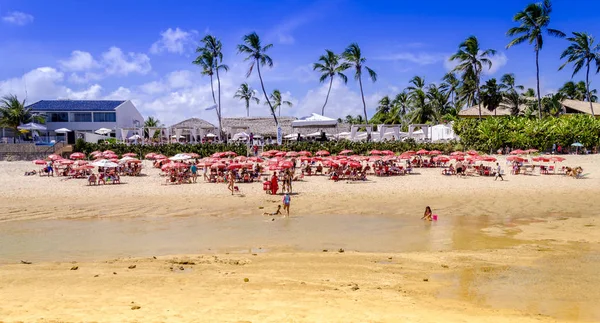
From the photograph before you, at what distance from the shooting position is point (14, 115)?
159 feet

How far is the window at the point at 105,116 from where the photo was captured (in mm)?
54719

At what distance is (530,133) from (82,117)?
1845 inches

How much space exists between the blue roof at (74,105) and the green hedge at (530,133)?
40150 millimetres

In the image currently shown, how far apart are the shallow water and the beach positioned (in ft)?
0.23

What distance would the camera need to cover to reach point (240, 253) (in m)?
A: 11.4

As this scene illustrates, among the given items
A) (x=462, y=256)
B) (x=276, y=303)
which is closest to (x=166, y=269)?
(x=276, y=303)

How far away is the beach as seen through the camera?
7.26m

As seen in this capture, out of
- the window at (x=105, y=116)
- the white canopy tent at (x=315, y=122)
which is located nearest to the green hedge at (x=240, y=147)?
the white canopy tent at (x=315, y=122)

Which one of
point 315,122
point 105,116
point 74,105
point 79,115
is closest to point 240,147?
point 315,122

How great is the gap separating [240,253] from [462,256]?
5254 mm

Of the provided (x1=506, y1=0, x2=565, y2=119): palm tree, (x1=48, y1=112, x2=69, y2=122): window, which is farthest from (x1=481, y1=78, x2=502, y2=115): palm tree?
(x1=48, y1=112, x2=69, y2=122): window

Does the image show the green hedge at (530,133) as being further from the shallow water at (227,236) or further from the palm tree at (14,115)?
the palm tree at (14,115)

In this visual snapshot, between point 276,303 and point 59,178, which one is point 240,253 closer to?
point 276,303

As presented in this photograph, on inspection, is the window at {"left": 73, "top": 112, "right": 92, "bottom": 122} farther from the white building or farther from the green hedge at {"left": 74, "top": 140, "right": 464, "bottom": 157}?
the green hedge at {"left": 74, "top": 140, "right": 464, "bottom": 157}
